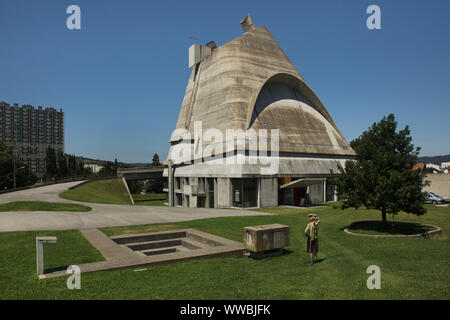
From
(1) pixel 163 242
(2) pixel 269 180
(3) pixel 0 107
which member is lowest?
(1) pixel 163 242

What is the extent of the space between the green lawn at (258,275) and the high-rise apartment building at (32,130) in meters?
165

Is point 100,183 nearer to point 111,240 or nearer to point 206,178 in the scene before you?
point 206,178

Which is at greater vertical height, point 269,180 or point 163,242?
point 269,180

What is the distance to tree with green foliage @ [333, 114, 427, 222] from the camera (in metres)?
16.0

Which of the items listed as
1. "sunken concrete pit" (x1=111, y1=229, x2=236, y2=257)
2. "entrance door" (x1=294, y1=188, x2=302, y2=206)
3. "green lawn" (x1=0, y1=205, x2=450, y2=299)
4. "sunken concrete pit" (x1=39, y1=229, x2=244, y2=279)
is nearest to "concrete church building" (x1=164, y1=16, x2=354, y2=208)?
"entrance door" (x1=294, y1=188, x2=302, y2=206)

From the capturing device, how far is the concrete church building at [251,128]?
119 ft

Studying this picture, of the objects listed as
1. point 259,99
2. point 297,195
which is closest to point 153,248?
point 297,195

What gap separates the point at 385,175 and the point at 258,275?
11488 mm
